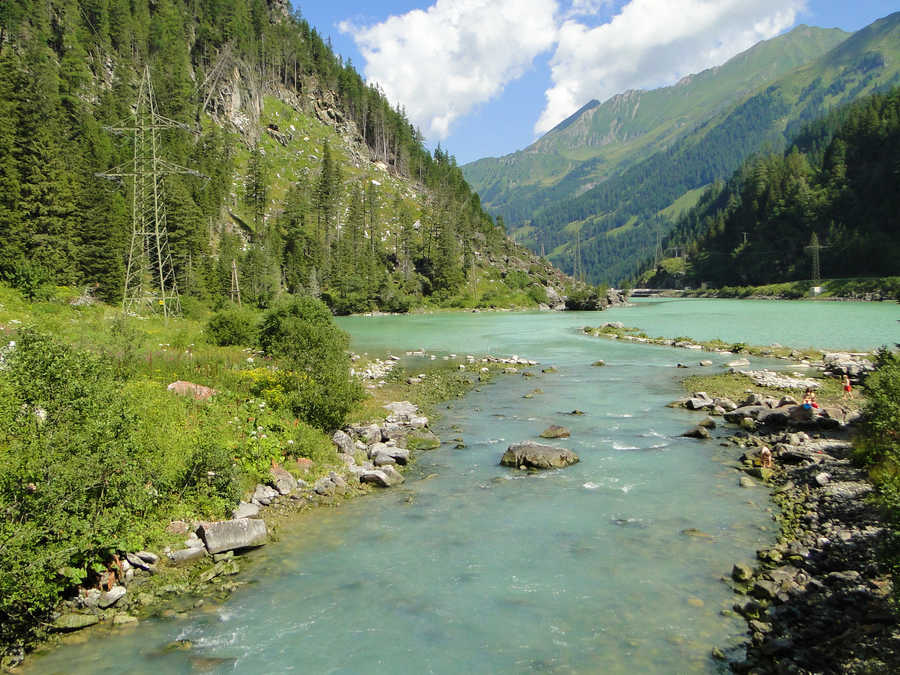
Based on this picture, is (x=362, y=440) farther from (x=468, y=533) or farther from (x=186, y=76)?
(x=186, y=76)

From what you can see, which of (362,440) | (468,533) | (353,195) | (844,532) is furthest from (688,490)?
(353,195)

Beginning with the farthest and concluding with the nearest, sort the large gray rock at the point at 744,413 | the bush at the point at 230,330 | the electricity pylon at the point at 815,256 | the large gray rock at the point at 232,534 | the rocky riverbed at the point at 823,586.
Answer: the electricity pylon at the point at 815,256 → the bush at the point at 230,330 → the large gray rock at the point at 744,413 → the large gray rock at the point at 232,534 → the rocky riverbed at the point at 823,586

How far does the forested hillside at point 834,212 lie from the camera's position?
141625 millimetres

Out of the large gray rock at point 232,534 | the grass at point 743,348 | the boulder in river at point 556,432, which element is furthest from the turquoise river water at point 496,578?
the grass at point 743,348

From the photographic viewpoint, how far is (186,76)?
120938 millimetres

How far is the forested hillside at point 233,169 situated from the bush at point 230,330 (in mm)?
14508

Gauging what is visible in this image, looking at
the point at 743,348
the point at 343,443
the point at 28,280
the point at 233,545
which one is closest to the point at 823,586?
the point at 233,545

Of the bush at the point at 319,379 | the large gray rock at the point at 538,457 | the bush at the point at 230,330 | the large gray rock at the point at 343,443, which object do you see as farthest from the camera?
the bush at the point at 230,330

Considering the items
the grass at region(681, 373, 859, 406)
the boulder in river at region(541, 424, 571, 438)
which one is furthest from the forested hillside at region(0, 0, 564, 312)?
the grass at region(681, 373, 859, 406)

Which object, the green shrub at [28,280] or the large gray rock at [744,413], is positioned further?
the green shrub at [28,280]

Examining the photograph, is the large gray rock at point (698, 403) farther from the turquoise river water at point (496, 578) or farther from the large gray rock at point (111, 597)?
the large gray rock at point (111, 597)

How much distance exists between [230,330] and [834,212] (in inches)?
7432

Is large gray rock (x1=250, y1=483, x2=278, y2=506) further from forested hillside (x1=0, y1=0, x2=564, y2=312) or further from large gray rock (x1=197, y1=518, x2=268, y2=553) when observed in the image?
forested hillside (x1=0, y1=0, x2=564, y2=312)

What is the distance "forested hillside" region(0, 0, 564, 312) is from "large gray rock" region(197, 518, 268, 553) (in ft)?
119
